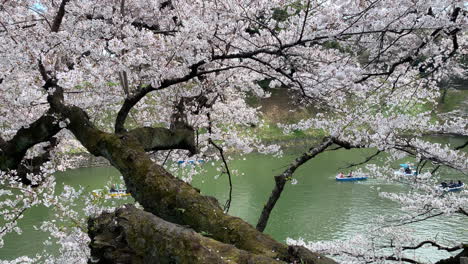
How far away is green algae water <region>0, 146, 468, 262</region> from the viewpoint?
35.4 feet

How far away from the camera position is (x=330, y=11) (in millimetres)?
3135

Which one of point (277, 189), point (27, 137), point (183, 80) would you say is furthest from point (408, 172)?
point (27, 137)

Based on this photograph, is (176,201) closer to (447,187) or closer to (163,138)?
(163,138)

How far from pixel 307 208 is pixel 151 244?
41.4 ft

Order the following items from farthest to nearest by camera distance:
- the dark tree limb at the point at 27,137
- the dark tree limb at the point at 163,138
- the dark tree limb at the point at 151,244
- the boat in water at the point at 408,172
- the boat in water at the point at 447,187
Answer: the boat in water at the point at 408,172 < the boat in water at the point at 447,187 < the dark tree limb at the point at 27,137 < the dark tree limb at the point at 163,138 < the dark tree limb at the point at 151,244

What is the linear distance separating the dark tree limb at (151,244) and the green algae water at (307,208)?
5.74m

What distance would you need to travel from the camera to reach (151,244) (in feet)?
6.56

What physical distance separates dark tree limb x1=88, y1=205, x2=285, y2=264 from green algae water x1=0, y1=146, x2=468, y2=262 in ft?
18.8

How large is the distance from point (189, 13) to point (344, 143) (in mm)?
2735

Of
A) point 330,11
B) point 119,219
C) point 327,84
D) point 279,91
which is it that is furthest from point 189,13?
point 279,91

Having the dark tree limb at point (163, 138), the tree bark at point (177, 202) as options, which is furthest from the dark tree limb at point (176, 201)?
the dark tree limb at point (163, 138)

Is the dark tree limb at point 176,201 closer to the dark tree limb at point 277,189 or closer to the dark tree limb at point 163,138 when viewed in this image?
the dark tree limb at point 163,138

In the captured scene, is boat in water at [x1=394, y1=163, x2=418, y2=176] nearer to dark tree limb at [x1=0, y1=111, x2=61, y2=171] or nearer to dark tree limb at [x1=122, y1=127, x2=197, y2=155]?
dark tree limb at [x1=122, y1=127, x2=197, y2=155]

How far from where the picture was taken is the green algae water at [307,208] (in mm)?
10781
